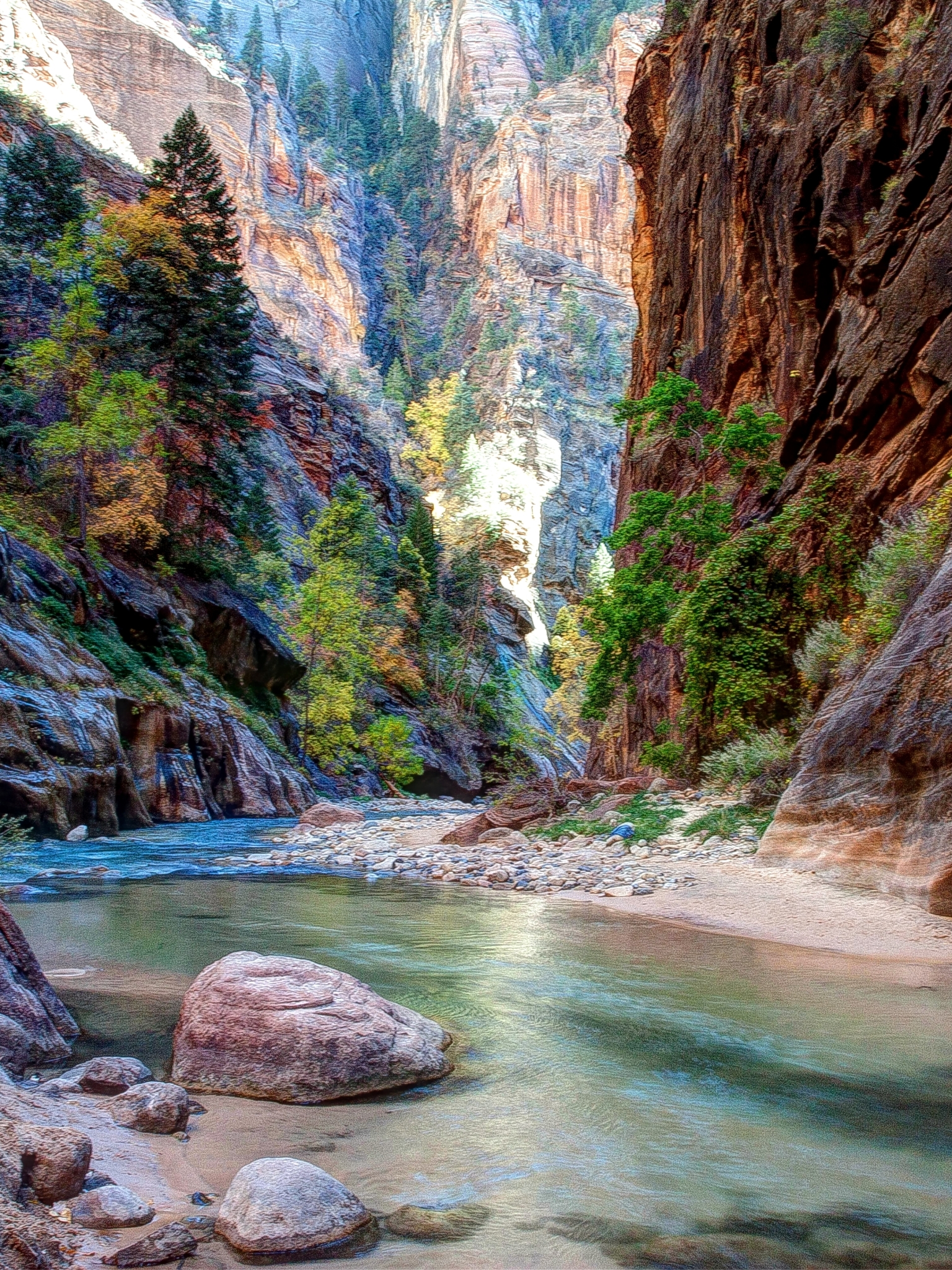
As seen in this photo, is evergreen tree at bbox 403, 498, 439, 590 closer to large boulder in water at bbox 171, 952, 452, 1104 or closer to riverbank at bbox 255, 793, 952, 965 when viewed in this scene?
riverbank at bbox 255, 793, 952, 965

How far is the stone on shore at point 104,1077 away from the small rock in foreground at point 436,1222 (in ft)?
5.45

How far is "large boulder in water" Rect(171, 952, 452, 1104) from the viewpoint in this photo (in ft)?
14.2

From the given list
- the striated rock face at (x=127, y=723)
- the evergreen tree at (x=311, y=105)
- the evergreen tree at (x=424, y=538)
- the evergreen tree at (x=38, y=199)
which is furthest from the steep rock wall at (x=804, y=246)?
the evergreen tree at (x=311, y=105)

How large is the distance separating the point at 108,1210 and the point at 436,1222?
3.63ft

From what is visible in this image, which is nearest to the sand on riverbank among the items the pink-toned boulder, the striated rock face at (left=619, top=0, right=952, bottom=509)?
the striated rock face at (left=619, top=0, right=952, bottom=509)

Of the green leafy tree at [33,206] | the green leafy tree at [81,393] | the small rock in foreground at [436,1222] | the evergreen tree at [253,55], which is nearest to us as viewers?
the small rock in foreground at [436,1222]

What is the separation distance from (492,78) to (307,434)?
8628cm

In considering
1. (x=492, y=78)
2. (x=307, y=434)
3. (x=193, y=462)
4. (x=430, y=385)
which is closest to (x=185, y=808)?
(x=193, y=462)

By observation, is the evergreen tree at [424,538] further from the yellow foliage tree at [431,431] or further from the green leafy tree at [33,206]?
the green leafy tree at [33,206]

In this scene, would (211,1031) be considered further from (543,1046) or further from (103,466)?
(103,466)

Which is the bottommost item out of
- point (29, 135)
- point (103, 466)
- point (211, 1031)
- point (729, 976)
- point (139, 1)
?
point (729, 976)

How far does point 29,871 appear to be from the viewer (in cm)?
1129

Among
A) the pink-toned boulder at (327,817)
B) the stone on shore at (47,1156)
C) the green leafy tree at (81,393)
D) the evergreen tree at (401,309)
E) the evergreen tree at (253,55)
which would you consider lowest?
the pink-toned boulder at (327,817)

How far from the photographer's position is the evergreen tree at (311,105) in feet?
338
